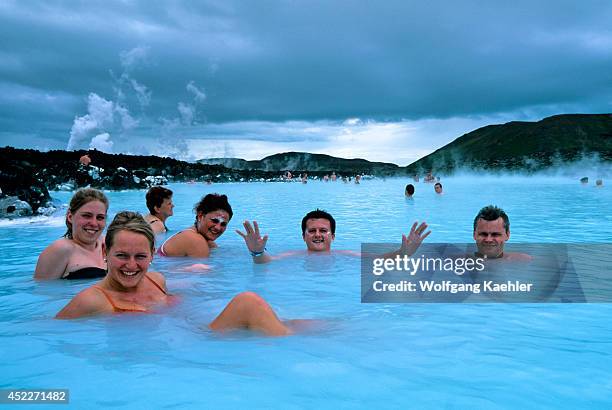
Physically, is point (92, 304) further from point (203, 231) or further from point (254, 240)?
point (203, 231)

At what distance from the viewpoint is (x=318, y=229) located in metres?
8.38

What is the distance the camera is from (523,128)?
17012 centimetres

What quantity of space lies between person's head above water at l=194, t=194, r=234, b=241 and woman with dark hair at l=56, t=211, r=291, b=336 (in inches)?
141

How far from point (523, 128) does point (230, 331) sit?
18281 cm

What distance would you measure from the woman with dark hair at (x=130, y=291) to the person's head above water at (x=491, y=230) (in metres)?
3.06

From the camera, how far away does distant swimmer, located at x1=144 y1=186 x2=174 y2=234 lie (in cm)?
1083

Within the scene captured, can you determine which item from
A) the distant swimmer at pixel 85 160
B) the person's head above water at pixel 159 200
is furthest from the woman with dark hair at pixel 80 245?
the distant swimmer at pixel 85 160

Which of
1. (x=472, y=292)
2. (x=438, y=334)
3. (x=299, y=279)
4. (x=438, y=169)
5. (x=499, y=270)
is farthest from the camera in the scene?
(x=438, y=169)

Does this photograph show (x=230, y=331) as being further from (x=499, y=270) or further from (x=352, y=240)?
(x=352, y=240)

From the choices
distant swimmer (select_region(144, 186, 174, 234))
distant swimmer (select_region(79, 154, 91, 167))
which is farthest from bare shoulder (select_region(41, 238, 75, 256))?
distant swimmer (select_region(79, 154, 91, 167))

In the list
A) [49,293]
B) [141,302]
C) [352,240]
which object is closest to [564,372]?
[141,302]

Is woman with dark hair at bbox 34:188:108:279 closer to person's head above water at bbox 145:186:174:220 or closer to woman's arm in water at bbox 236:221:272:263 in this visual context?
woman's arm in water at bbox 236:221:272:263

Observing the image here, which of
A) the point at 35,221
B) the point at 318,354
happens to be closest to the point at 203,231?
the point at 318,354

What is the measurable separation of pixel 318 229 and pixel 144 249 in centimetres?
436
